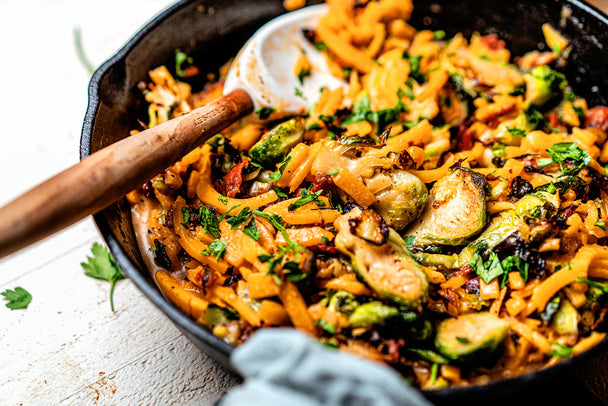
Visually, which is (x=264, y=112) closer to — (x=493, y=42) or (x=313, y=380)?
(x=493, y=42)

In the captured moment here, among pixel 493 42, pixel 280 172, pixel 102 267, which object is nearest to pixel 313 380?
pixel 280 172

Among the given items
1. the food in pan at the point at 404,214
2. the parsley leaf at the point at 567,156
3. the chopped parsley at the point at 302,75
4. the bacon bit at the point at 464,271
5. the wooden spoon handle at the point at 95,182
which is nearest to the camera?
the wooden spoon handle at the point at 95,182

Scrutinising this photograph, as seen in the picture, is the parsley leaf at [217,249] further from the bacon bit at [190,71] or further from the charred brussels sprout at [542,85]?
the charred brussels sprout at [542,85]

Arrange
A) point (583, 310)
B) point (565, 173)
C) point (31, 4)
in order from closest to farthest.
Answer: point (583, 310) → point (565, 173) → point (31, 4)

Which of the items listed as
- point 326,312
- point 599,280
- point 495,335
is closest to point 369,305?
point 326,312

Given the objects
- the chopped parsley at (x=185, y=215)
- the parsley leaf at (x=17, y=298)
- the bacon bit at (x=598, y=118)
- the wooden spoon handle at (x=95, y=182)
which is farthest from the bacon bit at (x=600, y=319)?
the parsley leaf at (x=17, y=298)

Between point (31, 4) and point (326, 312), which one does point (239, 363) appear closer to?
point (326, 312)
